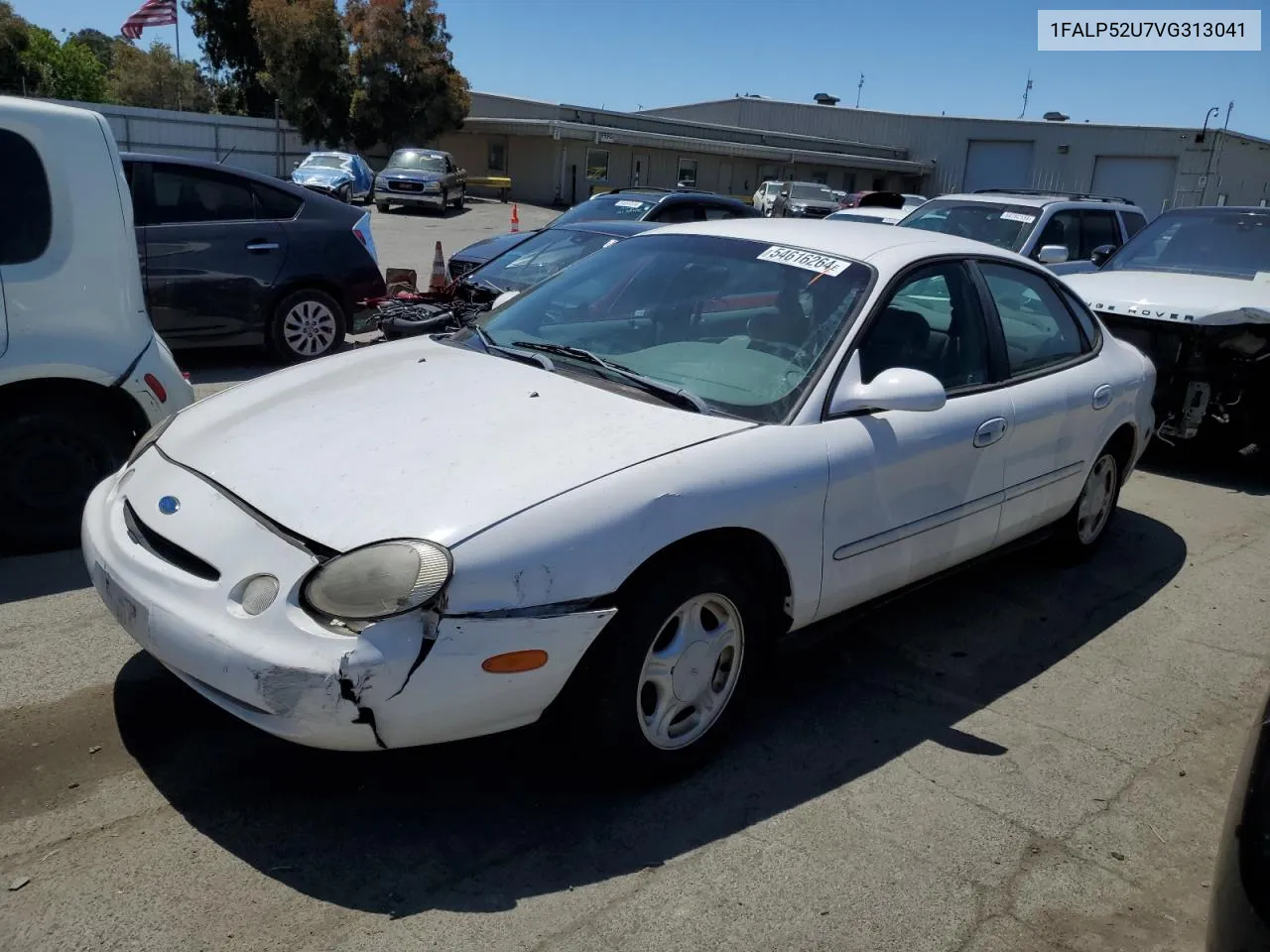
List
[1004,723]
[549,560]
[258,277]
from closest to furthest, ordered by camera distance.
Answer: [549,560] < [1004,723] < [258,277]

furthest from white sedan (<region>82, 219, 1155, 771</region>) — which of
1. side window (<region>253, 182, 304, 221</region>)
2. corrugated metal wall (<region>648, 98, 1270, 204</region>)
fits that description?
corrugated metal wall (<region>648, 98, 1270, 204</region>)

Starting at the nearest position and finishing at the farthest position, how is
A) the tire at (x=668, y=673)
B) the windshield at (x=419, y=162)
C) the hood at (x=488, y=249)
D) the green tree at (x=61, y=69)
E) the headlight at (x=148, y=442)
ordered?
1. the tire at (x=668, y=673)
2. the headlight at (x=148, y=442)
3. the hood at (x=488, y=249)
4. the windshield at (x=419, y=162)
5. the green tree at (x=61, y=69)

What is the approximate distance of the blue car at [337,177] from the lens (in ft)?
92.4

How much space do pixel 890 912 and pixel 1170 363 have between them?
5618mm

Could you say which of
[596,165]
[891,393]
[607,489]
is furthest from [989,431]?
[596,165]

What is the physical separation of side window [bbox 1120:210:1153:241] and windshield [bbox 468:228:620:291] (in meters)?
5.94

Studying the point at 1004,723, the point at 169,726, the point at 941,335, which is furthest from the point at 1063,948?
the point at 169,726

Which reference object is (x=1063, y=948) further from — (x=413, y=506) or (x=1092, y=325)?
(x=1092, y=325)

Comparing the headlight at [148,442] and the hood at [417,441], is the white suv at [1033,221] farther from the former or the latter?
the headlight at [148,442]

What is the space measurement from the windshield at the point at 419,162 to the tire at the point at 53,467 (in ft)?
90.9

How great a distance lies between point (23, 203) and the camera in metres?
4.36

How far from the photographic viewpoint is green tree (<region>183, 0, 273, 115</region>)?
149ft

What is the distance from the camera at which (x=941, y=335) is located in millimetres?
4031

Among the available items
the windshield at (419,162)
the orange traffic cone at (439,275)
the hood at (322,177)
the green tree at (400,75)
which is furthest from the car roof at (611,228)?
the green tree at (400,75)
